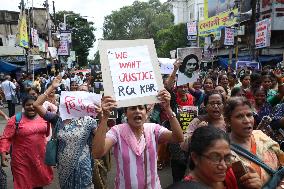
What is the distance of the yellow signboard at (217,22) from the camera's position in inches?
1143

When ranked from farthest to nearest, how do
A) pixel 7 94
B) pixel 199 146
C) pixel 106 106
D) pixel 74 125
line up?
pixel 7 94
pixel 74 125
pixel 106 106
pixel 199 146

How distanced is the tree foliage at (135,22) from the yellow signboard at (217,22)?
31630 mm

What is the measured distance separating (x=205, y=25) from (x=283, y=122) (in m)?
32.2

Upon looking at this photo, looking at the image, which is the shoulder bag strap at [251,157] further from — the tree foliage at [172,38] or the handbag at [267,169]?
the tree foliage at [172,38]

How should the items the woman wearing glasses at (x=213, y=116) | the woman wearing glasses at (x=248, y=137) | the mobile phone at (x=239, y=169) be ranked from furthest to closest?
the woman wearing glasses at (x=213, y=116) → the woman wearing glasses at (x=248, y=137) → the mobile phone at (x=239, y=169)

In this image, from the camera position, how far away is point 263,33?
16.7m

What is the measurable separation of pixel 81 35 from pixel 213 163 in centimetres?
7339

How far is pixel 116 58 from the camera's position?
3.02 metres

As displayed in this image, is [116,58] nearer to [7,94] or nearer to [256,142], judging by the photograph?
[256,142]

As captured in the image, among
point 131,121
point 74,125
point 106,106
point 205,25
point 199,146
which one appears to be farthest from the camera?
point 205,25

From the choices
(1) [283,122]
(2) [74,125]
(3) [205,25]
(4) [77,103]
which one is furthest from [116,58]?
(3) [205,25]

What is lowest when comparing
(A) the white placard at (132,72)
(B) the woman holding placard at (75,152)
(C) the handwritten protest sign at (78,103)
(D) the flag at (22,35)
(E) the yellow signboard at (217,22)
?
(B) the woman holding placard at (75,152)

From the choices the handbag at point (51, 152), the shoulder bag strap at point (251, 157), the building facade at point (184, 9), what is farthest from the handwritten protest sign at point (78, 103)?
the building facade at point (184, 9)

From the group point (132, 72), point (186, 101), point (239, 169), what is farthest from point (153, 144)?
point (186, 101)
